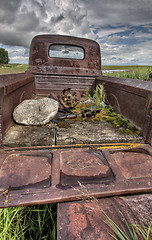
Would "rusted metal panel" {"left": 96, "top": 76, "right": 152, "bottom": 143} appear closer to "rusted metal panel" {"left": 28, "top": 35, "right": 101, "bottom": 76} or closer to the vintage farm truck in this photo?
the vintage farm truck

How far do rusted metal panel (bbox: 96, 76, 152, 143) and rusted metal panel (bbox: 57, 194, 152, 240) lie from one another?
71 centimetres

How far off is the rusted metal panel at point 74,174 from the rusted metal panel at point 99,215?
0.05 metres

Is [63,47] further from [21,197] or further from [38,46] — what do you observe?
[21,197]

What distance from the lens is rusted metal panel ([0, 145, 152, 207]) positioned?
847 millimetres

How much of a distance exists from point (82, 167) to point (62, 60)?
263 centimetres

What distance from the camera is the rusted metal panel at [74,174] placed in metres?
0.85

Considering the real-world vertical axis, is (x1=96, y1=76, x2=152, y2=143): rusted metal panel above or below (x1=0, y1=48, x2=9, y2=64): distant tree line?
below

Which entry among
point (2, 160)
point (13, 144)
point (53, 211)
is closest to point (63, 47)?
point (13, 144)

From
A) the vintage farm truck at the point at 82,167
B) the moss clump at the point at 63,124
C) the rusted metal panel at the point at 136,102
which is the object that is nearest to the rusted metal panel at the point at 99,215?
the vintage farm truck at the point at 82,167

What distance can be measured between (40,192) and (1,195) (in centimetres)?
21

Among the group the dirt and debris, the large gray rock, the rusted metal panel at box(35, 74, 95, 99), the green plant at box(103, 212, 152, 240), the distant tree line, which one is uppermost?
the distant tree line

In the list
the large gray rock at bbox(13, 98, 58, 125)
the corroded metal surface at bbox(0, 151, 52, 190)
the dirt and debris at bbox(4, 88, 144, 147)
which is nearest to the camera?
the corroded metal surface at bbox(0, 151, 52, 190)

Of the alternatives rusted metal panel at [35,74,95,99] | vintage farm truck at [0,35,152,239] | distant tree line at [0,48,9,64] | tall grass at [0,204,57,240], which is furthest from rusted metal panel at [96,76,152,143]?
distant tree line at [0,48,9,64]

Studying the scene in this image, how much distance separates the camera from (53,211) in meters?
1.16
